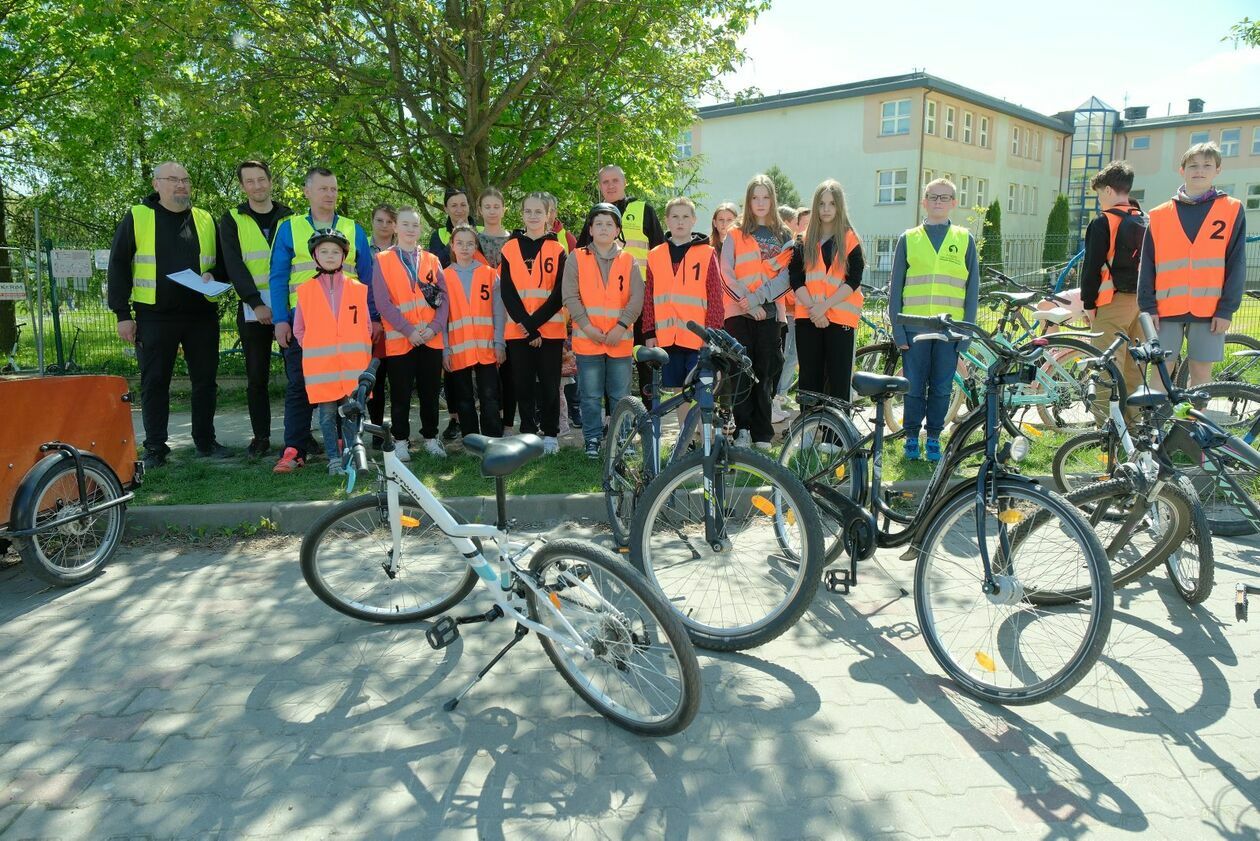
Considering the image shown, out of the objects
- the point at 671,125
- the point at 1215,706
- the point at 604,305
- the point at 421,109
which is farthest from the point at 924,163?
the point at 1215,706

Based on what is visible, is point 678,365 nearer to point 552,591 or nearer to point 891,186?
point 552,591

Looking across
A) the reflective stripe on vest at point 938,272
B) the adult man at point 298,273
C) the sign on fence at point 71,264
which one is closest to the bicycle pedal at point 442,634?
the adult man at point 298,273

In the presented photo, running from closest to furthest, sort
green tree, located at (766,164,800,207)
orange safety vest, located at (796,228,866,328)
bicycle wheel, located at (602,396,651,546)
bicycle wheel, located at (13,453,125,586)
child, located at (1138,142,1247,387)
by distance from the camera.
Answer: bicycle wheel, located at (13,453,125,586) < bicycle wheel, located at (602,396,651,546) < child, located at (1138,142,1247,387) < orange safety vest, located at (796,228,866,328) < green tree, located at (766,164,800,207)

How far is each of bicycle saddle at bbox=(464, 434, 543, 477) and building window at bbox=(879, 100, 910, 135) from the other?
37.8 meters

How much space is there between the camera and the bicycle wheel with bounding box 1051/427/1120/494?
445 centimetres

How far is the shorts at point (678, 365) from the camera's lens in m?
6.83

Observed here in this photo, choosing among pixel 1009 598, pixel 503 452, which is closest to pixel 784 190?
pixel 1009 598

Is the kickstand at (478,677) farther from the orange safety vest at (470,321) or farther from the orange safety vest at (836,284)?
the orange safety vest at (836,284)

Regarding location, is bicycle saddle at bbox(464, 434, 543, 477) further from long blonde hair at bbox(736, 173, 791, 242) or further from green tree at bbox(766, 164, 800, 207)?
green tree at bbox(766, 164, 800, 207)

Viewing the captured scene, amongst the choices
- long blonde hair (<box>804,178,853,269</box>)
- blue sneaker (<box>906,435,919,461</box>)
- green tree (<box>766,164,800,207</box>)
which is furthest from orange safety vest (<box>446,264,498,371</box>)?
green tree (<box>766,164,800,207</box>)

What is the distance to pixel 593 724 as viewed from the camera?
3.27 m

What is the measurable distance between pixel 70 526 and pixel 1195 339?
7523 millimetres

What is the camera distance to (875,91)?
1459 inches

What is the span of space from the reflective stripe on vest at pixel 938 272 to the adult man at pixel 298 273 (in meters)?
4.22
